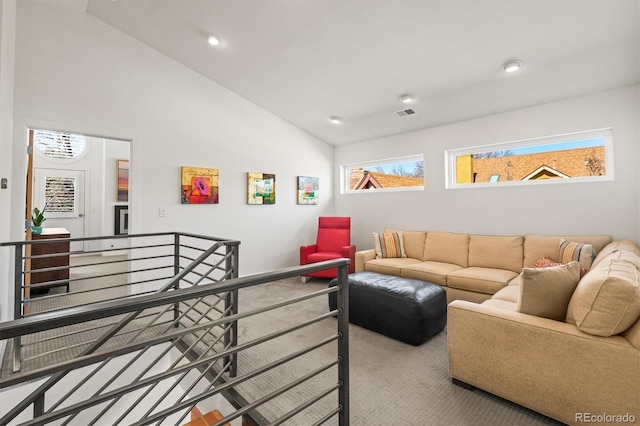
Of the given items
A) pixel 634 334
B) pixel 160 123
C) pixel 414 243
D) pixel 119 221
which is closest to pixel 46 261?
pixel 160 123

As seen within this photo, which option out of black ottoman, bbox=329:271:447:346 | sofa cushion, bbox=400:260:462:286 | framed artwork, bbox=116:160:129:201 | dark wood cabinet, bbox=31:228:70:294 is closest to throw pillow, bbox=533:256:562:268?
sofa cushion, bbox=400:260:462:286

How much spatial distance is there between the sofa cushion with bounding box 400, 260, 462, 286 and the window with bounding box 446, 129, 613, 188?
4.08ft

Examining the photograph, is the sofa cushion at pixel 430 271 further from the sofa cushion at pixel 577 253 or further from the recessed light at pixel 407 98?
the recessed light at pixel 407 98

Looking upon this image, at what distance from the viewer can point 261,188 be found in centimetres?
468

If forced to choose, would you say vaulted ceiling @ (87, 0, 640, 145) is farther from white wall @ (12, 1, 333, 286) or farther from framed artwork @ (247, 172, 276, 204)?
framed artwork @ (247, 172, 276, 204)

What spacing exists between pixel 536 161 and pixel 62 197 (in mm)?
8425

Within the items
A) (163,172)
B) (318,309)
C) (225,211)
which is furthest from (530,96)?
(163,172)

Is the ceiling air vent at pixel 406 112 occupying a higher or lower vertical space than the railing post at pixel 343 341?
higher

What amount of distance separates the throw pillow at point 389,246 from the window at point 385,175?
899 millimetres

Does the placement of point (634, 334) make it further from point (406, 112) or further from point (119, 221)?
point (119, 221)

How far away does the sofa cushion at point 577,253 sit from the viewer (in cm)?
279

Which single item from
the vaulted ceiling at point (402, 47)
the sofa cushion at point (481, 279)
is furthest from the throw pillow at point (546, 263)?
the vaulted ceiling at point (402, 47)

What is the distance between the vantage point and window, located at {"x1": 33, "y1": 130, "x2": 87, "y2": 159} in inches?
233

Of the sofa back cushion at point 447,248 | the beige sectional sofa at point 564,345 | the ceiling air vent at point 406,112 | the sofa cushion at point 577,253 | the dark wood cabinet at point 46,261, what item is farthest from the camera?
the ceiling air vent at point 406,112
